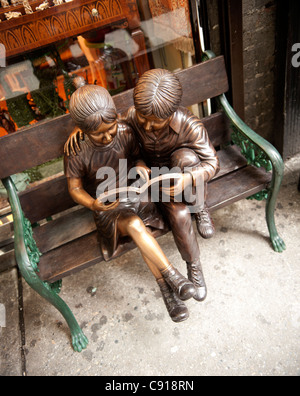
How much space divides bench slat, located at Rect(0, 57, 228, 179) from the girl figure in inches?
14.1

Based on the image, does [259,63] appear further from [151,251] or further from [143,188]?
[151,251]

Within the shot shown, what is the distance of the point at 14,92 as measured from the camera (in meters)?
2.66

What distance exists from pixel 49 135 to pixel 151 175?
770mm

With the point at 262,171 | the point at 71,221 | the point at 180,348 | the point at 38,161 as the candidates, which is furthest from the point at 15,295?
the point at 262,171

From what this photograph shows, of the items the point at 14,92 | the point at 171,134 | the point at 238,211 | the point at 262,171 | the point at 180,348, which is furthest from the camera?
the point at 238,211

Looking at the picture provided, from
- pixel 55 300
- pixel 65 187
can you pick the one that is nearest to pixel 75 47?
pixel 65 187

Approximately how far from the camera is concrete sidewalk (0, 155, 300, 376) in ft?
6.96

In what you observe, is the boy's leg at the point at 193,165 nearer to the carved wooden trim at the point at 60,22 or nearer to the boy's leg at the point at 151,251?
the boy's leg at the point at 151,251

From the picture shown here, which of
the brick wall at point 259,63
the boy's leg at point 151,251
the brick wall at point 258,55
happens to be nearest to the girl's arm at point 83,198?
the boy's leg at point 151,251

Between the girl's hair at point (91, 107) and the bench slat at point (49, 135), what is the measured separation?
58cm

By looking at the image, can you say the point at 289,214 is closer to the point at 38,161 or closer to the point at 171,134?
the point at 171,134

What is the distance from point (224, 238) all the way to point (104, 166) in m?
1.29

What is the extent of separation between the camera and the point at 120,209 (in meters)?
2.07

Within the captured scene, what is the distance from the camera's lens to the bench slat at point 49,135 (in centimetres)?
222
